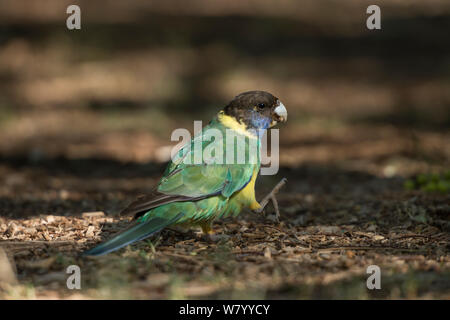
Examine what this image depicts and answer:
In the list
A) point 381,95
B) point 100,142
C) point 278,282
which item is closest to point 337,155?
point 381,95

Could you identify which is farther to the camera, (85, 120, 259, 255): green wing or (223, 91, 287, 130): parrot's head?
(223, 91, 287, 130): parrot's head

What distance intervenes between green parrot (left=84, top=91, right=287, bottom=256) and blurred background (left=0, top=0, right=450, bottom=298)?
0.79 meters

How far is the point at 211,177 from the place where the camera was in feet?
15.0

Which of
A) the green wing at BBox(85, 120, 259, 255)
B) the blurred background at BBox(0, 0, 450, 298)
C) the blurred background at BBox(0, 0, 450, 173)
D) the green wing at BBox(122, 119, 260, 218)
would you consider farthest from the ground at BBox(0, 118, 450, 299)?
the blurred background at BBox(0, 0, 450, 173)

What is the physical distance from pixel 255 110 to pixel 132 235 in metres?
1.72

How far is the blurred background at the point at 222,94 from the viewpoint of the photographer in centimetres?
697

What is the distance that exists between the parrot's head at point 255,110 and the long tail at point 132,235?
1.22m

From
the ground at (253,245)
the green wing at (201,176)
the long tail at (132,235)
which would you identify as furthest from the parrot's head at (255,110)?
the long tail at (132,235)

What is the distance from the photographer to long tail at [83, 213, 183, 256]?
395 cm

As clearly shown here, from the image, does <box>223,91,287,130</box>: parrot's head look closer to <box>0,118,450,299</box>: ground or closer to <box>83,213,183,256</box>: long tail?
<box>0,118,450,299</box>: ground

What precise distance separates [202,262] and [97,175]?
4002 millimetres

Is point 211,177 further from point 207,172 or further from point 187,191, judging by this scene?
point 187,191

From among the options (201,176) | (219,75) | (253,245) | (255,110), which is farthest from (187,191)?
(219,75)

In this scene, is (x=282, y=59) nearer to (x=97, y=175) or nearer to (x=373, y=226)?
(x=97, y=175)
